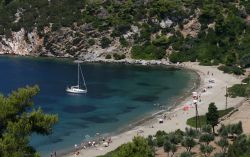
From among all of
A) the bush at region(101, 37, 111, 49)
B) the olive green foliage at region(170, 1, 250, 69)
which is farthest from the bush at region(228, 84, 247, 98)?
the bush at region(101, 37, 111, 49)

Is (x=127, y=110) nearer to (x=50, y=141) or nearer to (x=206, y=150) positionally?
(x=50, y=141)

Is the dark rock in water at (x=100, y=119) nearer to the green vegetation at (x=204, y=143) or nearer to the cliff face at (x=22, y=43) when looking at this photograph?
the green vegetation at (x=204, y=143)

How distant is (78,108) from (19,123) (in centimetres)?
7557

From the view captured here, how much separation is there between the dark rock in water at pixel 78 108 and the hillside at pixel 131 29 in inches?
2002

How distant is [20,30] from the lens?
544 ft

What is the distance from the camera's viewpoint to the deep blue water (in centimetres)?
8456

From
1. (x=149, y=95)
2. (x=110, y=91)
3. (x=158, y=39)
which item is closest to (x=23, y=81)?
(x=110, y=91)

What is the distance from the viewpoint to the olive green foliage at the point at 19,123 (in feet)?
80.3

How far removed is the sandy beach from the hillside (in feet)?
62.5

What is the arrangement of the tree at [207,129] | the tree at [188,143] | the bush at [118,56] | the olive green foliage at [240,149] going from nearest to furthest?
1. the olive green foliage at [240,149]
2. the tree at [188,143]
3. the tree at [207,129]
4. the bush at [118,56]

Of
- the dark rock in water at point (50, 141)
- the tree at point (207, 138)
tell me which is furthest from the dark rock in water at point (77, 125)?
the tree at point (207, 138)

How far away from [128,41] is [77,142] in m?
83.3

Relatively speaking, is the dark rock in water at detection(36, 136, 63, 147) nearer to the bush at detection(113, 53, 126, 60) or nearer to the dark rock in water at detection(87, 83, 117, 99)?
the dark rock in water at detection(87, 83, 117, 99)

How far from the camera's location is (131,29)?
158m
